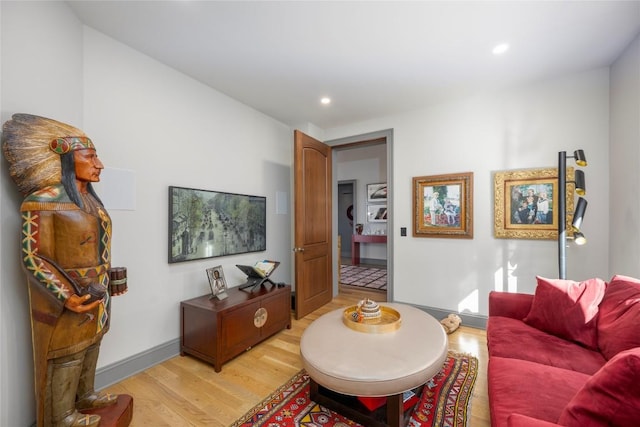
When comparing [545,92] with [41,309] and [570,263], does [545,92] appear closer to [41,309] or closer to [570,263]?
[570,263]

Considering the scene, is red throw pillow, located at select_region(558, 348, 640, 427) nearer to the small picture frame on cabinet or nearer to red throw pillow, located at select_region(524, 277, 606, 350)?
red throw pillow, located at select_region(524, 277, 606, 350)

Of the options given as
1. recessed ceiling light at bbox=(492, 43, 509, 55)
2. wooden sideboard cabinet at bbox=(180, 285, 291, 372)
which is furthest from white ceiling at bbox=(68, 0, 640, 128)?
wooden sideboard cabinet at bbox=(180, 285, 291, 372)

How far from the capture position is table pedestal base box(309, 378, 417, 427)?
4.69 ft

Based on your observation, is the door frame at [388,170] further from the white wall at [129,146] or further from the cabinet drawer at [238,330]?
the cabinet drawer at [238,330]

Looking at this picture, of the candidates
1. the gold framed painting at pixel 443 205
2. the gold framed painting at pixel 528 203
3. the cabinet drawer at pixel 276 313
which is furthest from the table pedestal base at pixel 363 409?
the gold framed painting at pixel 528 203

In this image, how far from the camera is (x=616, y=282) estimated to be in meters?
1.67

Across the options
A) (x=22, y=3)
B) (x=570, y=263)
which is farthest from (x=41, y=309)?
(x=570, y=263)

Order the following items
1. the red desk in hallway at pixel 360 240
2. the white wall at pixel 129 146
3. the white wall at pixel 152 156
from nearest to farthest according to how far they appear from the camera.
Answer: the white wall at pixel 129 146
the white wall at pixel 152 156
the red desk in hallway at pixel 360 240

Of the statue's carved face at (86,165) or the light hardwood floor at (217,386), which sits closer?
the statue's carved face at (86,165)

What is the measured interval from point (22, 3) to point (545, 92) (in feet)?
13.4

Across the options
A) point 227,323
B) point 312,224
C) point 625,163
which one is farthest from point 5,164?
point 625,163

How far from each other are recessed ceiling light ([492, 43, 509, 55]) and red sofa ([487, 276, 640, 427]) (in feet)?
6.08

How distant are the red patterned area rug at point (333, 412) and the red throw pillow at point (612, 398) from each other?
3.05 ft

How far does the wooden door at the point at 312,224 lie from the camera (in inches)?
125
